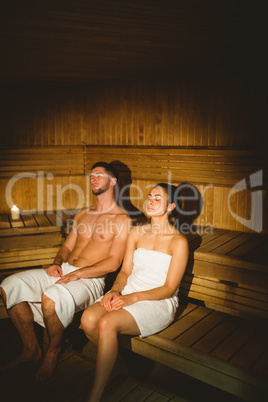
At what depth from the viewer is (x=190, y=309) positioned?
287 centimetres

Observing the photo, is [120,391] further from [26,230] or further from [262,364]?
[26,230]

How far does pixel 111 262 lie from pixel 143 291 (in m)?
0.57

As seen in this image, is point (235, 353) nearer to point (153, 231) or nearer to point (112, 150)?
point (153, 231)

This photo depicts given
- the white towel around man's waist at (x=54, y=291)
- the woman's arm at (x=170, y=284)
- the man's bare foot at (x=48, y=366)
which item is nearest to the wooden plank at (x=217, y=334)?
the woman's arm at (x=170, y=284)

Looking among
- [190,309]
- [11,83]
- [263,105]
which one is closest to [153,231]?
[190,309]

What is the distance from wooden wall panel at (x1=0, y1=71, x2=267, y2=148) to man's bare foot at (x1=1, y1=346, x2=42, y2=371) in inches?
99.6

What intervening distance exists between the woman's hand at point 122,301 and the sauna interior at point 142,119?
652 mm

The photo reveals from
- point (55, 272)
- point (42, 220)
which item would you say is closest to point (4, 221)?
point (42, 220)

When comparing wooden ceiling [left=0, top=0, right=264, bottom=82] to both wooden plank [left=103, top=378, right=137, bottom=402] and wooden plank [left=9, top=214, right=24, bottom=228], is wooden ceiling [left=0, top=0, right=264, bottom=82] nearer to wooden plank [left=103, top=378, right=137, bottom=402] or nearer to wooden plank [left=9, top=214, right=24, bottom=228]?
wooden plank [left=9, top=214, right=24, bottom=228]

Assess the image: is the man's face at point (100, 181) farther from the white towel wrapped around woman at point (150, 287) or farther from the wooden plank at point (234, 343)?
the wooden plank at point (234, 343)

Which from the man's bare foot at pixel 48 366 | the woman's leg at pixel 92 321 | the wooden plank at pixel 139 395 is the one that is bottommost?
the wooden plank at pixel 139 395

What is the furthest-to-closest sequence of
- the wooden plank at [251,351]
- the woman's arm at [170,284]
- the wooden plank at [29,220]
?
1. the wooden plank at [29,220]
2. the woman's arm at [170,284]
3. the wooden plank at [251,351]

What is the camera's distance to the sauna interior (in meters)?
2.39

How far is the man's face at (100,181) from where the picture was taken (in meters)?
3.36
